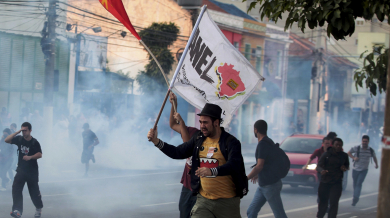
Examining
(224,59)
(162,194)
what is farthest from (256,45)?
(224,59)

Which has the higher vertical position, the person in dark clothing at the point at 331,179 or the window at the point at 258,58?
the window at the point at 258,58

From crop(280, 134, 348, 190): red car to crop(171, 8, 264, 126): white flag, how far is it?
6.97 metres

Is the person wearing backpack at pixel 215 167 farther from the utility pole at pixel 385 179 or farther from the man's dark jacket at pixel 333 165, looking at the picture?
the man's dark jacket at pixel 333 165

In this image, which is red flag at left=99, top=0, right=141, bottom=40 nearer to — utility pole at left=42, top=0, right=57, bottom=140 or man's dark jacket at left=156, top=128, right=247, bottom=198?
man's dark jacket at left=156, top=128, right=247, bottom=198

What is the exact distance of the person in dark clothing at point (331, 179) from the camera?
7.56m

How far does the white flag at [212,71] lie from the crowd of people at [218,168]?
37 cm

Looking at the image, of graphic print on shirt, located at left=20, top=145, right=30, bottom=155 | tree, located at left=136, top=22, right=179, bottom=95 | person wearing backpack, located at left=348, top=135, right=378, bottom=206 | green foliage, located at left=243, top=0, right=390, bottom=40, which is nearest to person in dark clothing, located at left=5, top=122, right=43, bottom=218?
graphic print on shirt, located at left=20, top=145, right=30, bottom=155

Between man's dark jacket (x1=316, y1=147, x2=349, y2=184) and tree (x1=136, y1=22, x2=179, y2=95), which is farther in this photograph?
tree (x1=136, y1=22, x2=179, y2=95)

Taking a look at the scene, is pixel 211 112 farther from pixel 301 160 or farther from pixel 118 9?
pixel 301 160

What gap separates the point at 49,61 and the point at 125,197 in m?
8.33

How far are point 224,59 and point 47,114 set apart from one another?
1291 cm

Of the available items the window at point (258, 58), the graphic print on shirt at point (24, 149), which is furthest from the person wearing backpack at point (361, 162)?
the window at point (258, 58)

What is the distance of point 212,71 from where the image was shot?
5.42m

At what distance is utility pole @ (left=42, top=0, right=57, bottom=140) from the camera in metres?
16.6
